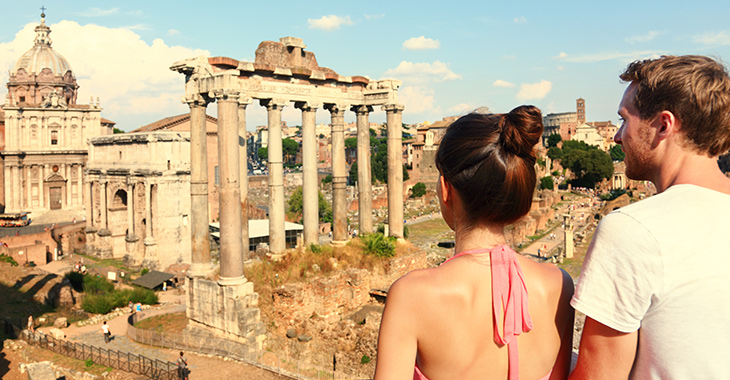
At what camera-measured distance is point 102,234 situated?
42.0m

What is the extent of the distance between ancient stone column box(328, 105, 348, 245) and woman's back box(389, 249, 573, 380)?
668 inches

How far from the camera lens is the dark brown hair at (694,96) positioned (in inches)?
82.4

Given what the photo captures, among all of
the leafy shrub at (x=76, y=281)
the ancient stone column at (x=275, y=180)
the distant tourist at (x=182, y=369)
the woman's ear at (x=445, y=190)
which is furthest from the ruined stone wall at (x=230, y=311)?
the leafy shrub at (x=76, y=281)

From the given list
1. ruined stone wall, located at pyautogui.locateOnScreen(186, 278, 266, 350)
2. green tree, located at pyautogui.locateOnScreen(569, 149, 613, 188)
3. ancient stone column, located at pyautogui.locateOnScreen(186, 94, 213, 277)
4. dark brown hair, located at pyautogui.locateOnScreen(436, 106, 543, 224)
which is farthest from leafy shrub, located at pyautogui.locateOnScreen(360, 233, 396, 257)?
green tree, located at pyautogui.locateOnScreen(569, 149, 613, 188)

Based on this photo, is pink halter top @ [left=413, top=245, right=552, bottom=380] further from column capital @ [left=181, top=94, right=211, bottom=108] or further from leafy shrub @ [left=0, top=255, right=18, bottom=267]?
leafy shrub @ [left=0, top=255, right=18, bottom=267]

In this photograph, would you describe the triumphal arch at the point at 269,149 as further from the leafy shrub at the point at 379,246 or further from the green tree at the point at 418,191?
the green tree at the point at 418,191

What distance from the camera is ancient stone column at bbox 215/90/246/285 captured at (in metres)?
14.8

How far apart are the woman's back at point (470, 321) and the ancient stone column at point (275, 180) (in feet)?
51.8

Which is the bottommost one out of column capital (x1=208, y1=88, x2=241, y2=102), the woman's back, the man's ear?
the woman's back

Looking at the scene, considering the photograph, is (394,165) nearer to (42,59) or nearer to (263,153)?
(42,59)

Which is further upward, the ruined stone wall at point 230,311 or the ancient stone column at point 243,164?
the ancient stone column at point 243,164

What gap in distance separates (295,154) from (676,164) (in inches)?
5697

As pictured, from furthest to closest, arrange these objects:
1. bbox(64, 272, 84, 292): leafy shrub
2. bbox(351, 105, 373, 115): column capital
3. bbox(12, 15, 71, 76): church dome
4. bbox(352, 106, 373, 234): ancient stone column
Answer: bbox(12, 15, 71, 76): church dome < bbox(64, 272, 84, 292): leafy shrub < bbox(351, 105, 373, 115): column capital < bbox(352, 106, 373, 234): ancient stone column

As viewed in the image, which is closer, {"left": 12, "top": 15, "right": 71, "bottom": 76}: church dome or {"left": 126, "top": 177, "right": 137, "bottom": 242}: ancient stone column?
{"left": 126, "top": 177, "right": 137, "bottom": 242}: ancient stone column
